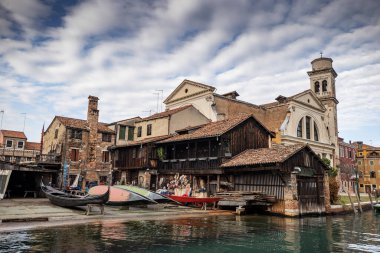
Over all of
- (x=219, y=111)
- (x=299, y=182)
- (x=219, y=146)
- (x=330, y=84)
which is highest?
(x=330, y=84)

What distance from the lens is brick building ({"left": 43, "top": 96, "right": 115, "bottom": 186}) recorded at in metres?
34.9

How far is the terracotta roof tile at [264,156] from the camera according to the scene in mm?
20141

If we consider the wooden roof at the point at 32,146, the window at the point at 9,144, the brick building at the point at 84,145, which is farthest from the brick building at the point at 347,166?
the window at the point at 9,144

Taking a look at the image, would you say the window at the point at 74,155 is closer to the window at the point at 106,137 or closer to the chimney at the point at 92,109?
the window at the point at 106,137

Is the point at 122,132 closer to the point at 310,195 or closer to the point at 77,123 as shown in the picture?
the point at 77,123

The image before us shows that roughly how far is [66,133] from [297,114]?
27044 millimetres

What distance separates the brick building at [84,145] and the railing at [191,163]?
32.7 feet

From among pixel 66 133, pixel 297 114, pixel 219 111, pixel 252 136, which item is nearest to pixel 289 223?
pixel 252 136

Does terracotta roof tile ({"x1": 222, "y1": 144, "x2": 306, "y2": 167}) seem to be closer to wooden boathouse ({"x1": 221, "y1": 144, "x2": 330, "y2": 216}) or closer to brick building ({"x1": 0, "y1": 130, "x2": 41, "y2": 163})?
wooden boathouse ({"x1": 221, "y1": 144, "x2": 330, "y2": 216})

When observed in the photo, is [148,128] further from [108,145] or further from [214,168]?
[214,168]

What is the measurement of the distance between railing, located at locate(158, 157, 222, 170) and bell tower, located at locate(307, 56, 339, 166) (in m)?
27.5

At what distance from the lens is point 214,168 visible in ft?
78.2

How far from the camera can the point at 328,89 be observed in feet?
154

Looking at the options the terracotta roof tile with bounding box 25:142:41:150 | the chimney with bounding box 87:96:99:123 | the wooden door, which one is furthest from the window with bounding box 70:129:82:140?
the wooden door
